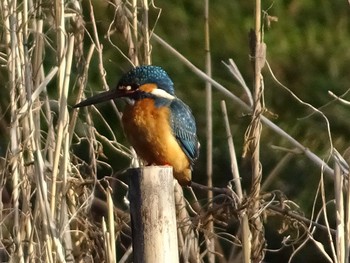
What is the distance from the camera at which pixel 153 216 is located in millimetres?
2182

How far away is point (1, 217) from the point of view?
3.02 meters

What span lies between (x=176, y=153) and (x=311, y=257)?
1.61m

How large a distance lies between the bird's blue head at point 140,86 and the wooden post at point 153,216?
75 cm

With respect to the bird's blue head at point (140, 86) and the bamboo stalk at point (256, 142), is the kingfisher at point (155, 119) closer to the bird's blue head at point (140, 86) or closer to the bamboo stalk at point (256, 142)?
the bird's blue head at point (140, 86)

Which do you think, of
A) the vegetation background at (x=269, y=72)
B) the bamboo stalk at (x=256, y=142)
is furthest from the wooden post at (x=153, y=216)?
the vegetation background at (x=269, y=72)

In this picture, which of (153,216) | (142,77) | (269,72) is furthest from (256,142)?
(269,72)

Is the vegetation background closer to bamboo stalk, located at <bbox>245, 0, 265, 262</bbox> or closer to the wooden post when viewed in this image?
bamboo stalk, located at <bbox>245, 0, 265, 262</bbox>

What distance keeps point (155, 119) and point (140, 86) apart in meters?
0.12

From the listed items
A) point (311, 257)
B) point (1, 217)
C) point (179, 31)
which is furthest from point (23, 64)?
point (311, 257)

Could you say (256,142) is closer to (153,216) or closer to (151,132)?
(151,132)

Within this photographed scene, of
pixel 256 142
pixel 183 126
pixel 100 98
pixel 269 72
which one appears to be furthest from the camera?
pixel 269 72

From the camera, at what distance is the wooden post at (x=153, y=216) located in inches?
85.4

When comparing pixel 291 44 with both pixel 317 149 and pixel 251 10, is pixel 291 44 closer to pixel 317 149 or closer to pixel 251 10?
pixel 251 10

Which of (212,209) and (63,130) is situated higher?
(63,130)
